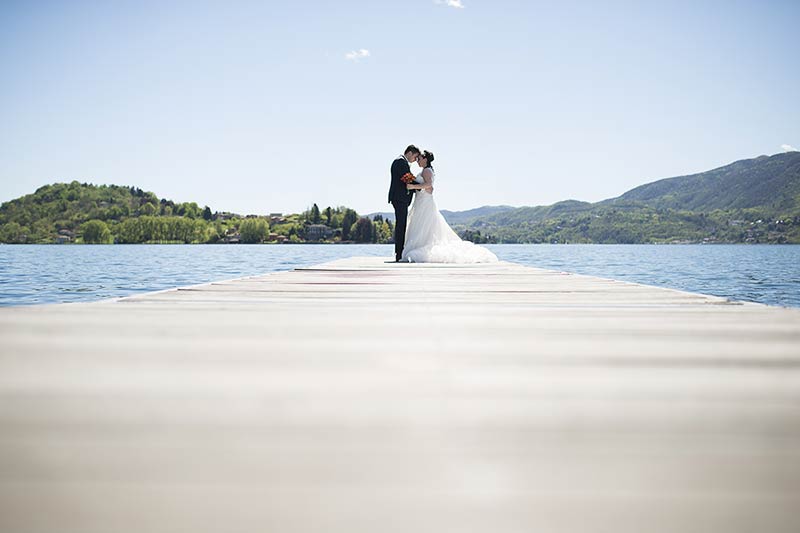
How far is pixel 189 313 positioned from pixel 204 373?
1.52 m

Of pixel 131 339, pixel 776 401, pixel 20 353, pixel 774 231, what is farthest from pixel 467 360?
pixel 774 231

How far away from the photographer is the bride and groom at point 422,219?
450 inches

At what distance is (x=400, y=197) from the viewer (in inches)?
469

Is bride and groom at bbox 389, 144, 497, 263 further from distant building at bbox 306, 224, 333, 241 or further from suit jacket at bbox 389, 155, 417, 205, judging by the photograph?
distant building at bbox 306, 224, 333, 241

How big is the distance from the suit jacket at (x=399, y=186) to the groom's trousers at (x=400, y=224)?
0.08 m

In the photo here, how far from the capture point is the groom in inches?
453

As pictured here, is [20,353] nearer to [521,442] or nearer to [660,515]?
[521,442]

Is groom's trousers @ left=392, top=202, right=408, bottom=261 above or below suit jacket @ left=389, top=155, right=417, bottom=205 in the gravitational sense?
below

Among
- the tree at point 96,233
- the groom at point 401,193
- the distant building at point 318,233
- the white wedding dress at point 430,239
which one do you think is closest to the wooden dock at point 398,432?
the white wedding dress at point 430,239

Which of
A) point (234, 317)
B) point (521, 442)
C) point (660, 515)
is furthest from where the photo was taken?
point (234, 317)

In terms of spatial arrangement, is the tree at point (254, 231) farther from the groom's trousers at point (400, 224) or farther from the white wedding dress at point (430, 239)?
the white wedding dress at point (430, 239)

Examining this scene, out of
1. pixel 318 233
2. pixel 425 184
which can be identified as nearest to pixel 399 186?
pixel 425 184

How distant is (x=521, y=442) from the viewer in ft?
4.21

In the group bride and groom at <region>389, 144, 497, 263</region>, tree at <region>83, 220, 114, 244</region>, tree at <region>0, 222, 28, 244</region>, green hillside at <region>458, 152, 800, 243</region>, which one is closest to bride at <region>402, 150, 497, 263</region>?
bride and groom at <region>389, 144, 497, 263</region>
